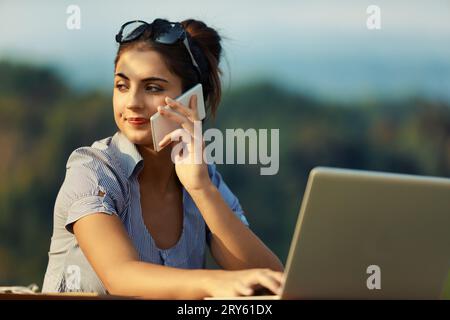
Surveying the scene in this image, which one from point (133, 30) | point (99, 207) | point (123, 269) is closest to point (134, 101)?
point (133, 30)

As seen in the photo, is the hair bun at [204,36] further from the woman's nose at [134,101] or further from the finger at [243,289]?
the finger at [243,289]

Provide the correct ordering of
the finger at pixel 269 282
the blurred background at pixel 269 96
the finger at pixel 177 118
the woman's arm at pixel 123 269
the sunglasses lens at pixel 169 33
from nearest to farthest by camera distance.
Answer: the finger at pixel 269 282 < the woman's arm at pixel 123 269 < the finger at pixel 177 118 < the sunglasses lens at pixel 169 33 < the blurred background at pixel 269 96

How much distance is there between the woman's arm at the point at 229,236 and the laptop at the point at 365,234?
2.53 ft

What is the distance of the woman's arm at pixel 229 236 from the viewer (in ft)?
7.63

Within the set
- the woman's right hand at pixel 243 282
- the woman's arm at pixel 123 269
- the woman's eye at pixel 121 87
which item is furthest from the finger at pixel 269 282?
the woman's eye at pixel 121 87

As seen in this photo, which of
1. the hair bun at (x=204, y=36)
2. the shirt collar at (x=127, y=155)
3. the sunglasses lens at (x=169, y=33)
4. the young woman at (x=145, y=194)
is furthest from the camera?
the hair bun at (x=204, y=36)

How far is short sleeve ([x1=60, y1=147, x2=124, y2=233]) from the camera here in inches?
87.7

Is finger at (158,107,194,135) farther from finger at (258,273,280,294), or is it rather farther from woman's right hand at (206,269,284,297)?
finger at (258,273,280,294)

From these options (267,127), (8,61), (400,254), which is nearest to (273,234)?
(267,127)

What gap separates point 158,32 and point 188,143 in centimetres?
49

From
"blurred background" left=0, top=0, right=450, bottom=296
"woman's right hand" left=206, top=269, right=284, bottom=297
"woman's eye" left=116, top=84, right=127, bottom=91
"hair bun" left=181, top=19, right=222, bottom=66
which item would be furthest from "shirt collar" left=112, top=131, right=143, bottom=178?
"blurred background" left=0, top=0, right=450, bottom=296

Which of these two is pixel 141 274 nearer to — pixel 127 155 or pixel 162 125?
pixel 162 125

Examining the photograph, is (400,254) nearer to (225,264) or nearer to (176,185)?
(225,264)

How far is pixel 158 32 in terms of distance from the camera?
263 cm
